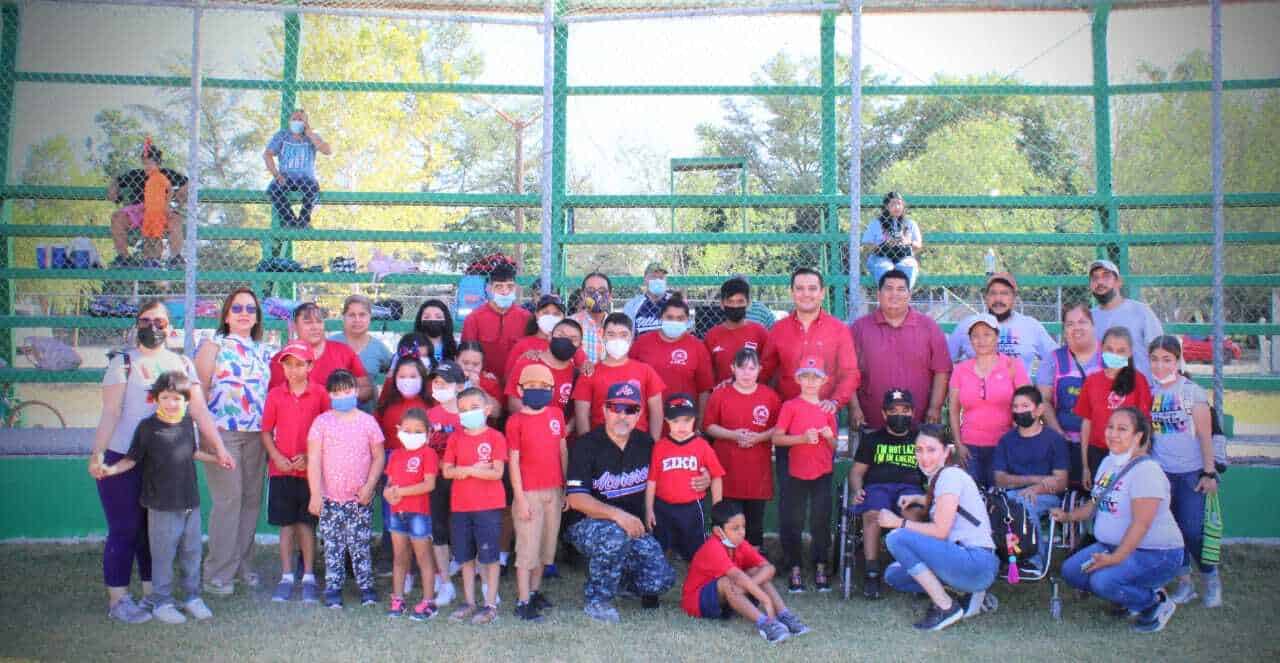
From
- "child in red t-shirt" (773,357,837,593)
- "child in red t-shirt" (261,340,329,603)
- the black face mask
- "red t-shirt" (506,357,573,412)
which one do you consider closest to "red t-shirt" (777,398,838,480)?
"child in red t-shirt" (773,357,837,593)

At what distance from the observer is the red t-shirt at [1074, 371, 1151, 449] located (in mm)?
6348

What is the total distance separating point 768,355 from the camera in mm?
7031

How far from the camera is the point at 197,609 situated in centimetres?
596

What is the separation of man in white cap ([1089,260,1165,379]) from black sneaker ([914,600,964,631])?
2.26m

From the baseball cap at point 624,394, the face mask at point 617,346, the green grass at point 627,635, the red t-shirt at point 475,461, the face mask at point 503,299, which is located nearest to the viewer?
the green grass at point 627,635

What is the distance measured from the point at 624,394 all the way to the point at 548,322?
1.07 metres

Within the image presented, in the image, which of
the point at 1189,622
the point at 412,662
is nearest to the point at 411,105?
the point at 412,662

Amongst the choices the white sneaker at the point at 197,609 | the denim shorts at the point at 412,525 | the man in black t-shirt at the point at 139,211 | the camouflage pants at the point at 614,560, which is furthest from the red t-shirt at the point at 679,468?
the man in black t-shirt at the point at 139,211

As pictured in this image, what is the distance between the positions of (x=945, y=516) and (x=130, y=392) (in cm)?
468

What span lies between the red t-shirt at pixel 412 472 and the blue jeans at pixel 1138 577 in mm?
3833

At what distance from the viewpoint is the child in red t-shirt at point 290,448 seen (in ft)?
20.7

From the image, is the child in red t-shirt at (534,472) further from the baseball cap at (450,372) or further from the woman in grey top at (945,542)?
the woman in grey top at (945,542)

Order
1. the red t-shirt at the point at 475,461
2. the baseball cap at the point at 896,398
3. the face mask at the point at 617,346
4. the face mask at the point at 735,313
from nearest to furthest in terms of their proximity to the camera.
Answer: the red t-shirt at the point at 475,461
the baseball cap at the point at 896,398
the face mask at the point at 617,346
the face mask at the point at 735,313

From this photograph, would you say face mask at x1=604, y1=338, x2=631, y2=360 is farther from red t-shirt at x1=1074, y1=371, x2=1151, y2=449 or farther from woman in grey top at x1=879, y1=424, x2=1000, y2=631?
red t-shirt at x1=1074, y1=371, x2=1151, y2=449
